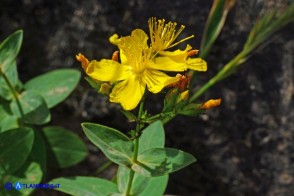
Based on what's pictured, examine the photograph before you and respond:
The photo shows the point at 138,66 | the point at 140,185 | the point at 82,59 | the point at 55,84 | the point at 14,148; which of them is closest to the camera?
the point at 82,59

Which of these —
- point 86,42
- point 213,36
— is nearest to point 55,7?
point 86,42

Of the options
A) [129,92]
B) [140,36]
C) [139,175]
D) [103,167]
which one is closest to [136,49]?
[140,36]

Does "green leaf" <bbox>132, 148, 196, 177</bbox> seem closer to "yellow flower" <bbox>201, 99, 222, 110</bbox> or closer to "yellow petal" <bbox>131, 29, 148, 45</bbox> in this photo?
"yellow flower" <bbox>201, 99, 222, 110</bbox>

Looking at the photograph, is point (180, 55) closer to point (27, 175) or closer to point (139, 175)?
point (139, 175)

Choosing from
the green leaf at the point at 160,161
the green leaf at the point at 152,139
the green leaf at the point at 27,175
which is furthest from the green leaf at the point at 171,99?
the green leaf at the point at 27,175

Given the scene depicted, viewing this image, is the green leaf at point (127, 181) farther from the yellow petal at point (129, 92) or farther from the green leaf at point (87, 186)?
the yellow petal at point (129, 92)

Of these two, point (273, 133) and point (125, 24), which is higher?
point (125, 24)

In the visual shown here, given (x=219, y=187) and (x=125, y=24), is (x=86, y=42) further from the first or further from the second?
(x=219, y=187)
